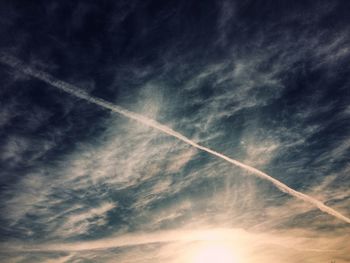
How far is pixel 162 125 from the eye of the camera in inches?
1053

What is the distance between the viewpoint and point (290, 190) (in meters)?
39.3

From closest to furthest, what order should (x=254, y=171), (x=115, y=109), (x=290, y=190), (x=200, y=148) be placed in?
(x=115, y=109) < (x=200, y=148) < (x=254, y=171) < (x=290, y=190)

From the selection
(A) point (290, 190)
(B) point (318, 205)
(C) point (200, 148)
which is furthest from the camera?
(B) point (318, 205)

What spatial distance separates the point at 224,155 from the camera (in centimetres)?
3183

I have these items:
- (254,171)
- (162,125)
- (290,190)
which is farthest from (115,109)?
(290,190)

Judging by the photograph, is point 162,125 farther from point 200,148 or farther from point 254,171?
point 254,171

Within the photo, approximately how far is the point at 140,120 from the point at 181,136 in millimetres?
4924

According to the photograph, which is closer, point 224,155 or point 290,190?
point 224,155

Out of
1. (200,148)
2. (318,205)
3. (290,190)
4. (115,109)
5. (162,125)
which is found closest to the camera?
→ (115,109)

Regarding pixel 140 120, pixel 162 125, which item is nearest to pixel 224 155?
pixel 162 125

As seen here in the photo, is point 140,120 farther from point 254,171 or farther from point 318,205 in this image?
point 318,205

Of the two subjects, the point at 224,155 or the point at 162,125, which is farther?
the point at 224,155

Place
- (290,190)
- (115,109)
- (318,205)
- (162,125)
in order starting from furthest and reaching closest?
(318,205) → (290,190) → (162,125) → (115,109)

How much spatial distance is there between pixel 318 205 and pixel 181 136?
29626 mm
